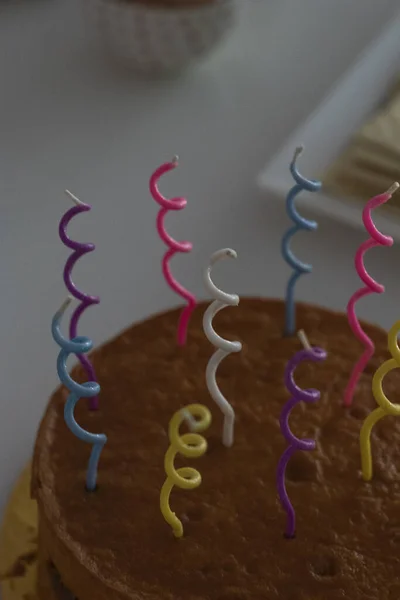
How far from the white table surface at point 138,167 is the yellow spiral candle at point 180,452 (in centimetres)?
23

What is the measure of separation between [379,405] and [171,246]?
0.21 meters

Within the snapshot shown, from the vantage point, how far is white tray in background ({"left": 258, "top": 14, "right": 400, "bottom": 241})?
954mm

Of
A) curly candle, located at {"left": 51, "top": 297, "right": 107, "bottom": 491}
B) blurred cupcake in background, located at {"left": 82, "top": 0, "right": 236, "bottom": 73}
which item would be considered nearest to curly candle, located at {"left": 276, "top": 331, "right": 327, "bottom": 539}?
curly candle, located at {"left": 51, "top": 297, "right": 107, "bottom": 491}

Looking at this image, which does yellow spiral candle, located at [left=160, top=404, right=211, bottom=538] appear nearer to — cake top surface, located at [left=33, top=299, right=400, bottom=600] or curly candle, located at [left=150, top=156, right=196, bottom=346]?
cake top surface, located at [left=33, top=299, right=400, bottom=600]

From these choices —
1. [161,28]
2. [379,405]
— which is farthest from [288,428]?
[161,28]

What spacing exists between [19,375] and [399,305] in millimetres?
407

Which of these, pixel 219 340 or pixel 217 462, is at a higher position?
pixel 219 340

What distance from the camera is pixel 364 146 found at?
98 centimetres

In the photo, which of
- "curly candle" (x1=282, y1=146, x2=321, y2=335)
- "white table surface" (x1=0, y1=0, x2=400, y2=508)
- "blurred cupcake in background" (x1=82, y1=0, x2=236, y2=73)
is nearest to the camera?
"curly candle" (x1=282, y1=146, x2=321, y2=335)

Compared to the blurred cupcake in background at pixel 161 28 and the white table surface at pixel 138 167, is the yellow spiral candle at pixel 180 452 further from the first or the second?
the blurred cupcake in background at pixel 161 28

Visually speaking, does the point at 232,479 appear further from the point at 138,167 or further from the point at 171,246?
the point at 138,167

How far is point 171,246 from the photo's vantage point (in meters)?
0.70

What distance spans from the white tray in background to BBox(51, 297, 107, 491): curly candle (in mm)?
427

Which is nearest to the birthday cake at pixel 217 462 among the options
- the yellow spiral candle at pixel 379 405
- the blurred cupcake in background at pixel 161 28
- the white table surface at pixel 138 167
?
the yellow spiral candle at pixel 379 405
